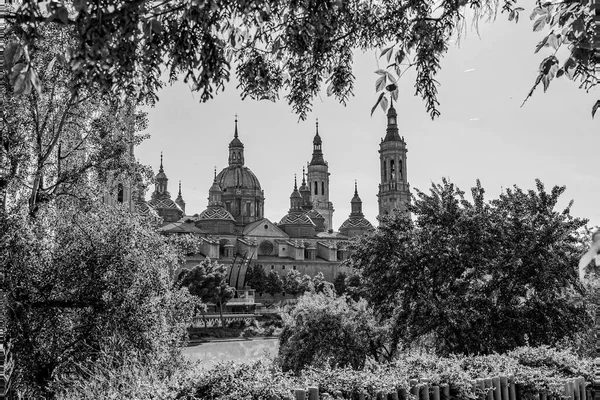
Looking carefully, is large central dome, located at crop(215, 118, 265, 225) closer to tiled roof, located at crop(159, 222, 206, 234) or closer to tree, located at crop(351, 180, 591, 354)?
tiled roof, located at crop(159, 222, 206, 234)

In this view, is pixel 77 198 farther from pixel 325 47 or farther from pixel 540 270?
pixel 540 270

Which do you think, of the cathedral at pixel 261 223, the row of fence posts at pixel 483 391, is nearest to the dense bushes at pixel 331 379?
the row of fence posts at pixel 483 391

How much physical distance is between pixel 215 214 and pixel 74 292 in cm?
6933

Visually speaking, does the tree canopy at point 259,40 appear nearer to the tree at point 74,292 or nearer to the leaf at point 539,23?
the leaf at point 539,23

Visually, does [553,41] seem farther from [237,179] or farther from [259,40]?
[237,179]

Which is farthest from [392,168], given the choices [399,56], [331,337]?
[399,56]

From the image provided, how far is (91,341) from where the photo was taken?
41.7 ft

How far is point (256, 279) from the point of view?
77.1 meters

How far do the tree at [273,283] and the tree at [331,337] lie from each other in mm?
52120

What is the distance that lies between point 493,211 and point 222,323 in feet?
140

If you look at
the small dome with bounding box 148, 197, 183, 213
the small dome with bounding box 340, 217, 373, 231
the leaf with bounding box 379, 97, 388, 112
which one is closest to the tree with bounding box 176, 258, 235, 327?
the small dome with bounding box 148, 197, 183, 213

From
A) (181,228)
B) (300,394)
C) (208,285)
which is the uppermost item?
(181,228)

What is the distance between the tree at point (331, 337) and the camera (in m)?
23.1

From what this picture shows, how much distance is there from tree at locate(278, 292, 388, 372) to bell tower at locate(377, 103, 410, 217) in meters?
67.5
